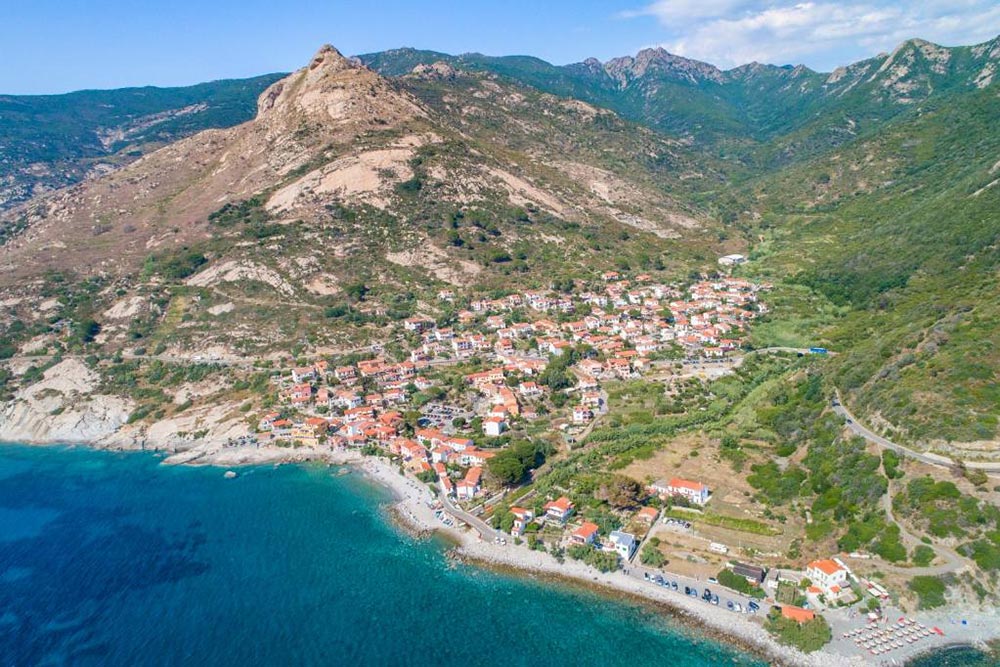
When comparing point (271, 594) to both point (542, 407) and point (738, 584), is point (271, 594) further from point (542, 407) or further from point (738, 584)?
point (542, 407)

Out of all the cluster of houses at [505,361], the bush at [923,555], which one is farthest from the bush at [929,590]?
the cluster of houses at [505,361]

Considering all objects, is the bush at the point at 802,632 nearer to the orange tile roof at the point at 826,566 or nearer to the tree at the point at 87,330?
the orange tile roof at the point at 826,566

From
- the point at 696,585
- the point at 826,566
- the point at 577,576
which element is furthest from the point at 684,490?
Result: the point at 826,566

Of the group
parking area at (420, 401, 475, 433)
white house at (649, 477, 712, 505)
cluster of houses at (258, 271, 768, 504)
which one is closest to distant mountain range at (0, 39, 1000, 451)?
cluster of houses at (258, 271, 768, 504)

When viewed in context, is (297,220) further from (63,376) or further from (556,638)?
(556,638)

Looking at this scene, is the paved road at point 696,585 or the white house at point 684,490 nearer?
the paved road at point 696,585

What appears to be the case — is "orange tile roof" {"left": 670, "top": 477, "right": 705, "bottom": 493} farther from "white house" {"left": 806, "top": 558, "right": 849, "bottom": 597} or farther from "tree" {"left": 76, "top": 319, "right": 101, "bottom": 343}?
"tree" {"left": 76, "top": 319, "right": 101, "bottom": 343}

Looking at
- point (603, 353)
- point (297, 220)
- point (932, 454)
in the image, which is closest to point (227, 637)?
point (932, 454)
